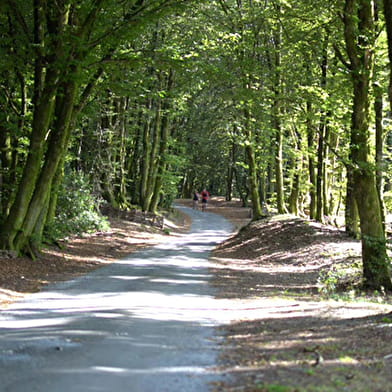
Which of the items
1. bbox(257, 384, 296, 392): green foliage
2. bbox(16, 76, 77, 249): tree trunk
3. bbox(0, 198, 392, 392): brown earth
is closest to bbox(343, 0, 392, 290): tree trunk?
bbox(0, 198, 392, 392): brown earth

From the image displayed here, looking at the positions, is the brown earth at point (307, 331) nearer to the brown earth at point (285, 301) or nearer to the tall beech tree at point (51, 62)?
the brown earth at point (285, 301)

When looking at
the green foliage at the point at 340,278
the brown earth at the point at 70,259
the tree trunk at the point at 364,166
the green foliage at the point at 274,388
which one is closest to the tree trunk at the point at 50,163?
the brown earth at the point at 70,259

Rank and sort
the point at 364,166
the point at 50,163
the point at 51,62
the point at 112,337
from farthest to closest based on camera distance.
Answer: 1. the point at 50,163
2. the point at 51,62
3. the point at 364,166
4. the point at 112,337

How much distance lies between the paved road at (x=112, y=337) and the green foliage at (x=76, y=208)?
360 inches

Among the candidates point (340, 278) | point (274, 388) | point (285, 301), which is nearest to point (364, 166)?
point (340, 278)

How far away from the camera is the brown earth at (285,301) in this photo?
4.96m

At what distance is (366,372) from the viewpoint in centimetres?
Result: 494

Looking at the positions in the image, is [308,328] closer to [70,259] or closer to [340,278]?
[340,278]

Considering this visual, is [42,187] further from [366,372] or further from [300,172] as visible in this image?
[300,172]

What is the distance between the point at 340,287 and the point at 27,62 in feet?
34.0

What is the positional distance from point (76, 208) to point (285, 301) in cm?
1430

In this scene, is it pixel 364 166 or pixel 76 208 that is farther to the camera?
pixel 76 208

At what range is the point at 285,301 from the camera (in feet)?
33.6

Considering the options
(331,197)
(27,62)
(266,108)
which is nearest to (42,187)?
(27,62)
